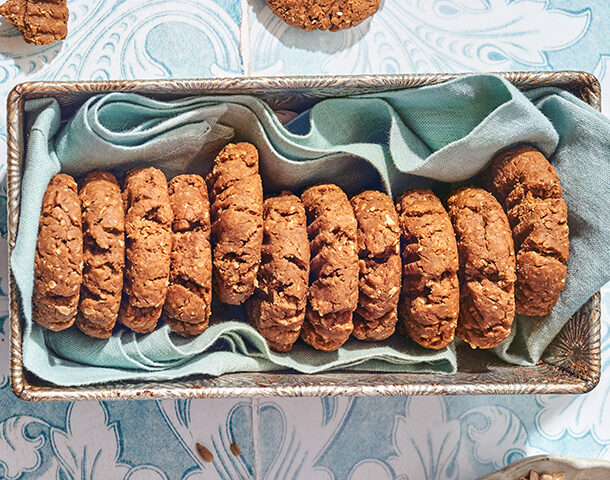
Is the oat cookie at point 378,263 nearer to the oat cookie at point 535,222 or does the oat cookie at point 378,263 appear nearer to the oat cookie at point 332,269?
the oat cookie at point 332,269

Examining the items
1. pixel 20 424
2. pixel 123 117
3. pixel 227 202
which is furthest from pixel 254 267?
pixel 20 424

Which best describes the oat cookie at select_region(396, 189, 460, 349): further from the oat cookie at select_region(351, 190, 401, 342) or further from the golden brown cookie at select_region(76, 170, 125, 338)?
the golden brown cookie at select_region(76, 170, 125, 338)

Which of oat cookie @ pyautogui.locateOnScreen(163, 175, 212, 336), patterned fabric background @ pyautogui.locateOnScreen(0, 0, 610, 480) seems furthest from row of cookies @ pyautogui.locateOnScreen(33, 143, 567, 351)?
patterned fabric background @ pyautogui.locateOnScreen(0, 0, 610, 480)

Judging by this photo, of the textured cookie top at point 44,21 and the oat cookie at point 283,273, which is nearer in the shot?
the oat cookie at point 283,273

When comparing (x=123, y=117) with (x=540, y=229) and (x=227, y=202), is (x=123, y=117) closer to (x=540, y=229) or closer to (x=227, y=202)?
(x=227, y=202)

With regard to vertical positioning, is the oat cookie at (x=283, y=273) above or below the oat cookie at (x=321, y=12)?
below

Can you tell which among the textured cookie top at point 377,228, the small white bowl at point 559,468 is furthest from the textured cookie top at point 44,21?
A: the small white bowl at point 559,468

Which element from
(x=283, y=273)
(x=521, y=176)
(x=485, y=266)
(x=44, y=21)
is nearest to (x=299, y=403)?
(x=283, y=273)
